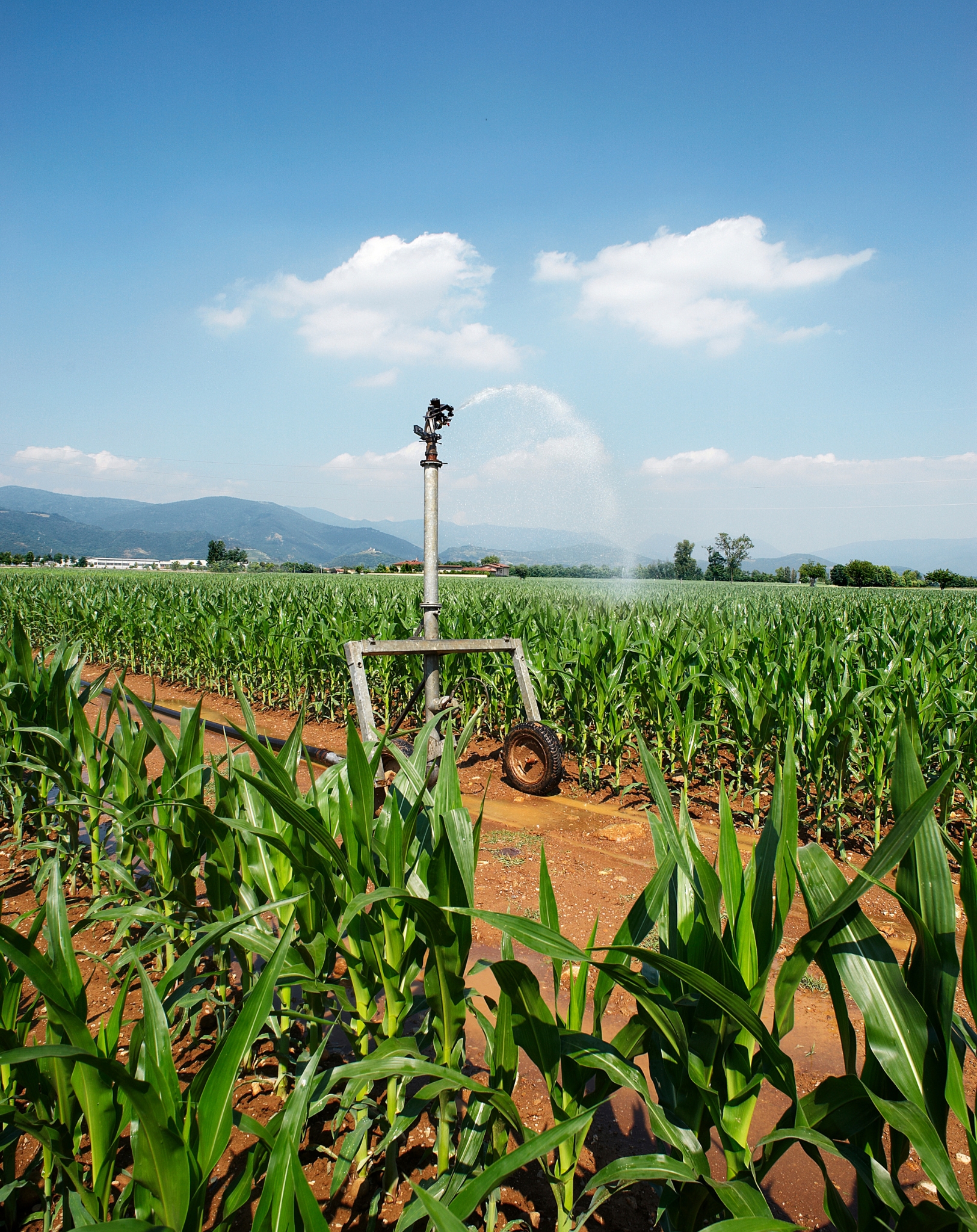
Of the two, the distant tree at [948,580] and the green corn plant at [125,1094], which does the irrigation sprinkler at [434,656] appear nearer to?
the green corn plant at [125,1094]

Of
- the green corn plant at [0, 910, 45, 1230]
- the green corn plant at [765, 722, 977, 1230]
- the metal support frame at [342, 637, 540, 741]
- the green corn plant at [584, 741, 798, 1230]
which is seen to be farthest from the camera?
the metal support frame at [342, 637, 540, 741]

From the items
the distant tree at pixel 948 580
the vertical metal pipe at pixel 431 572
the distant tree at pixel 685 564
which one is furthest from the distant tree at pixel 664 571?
the vertical metal pipe at pixel 431 572

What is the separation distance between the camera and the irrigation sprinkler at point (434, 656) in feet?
13.9

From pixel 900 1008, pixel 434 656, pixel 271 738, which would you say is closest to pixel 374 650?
pixel 434 656

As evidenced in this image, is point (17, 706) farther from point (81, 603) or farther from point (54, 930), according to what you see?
point (81, 603)

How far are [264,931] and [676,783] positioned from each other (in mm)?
4640

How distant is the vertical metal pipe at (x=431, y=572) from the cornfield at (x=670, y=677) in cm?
134

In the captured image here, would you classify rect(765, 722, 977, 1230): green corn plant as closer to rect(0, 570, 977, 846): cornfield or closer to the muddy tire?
rect(0, 570, 977, 846): cornfield

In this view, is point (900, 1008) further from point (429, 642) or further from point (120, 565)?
point (120, 565)

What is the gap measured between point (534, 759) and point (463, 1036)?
156 inches

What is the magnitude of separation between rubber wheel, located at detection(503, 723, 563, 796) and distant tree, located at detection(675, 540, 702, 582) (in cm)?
6273

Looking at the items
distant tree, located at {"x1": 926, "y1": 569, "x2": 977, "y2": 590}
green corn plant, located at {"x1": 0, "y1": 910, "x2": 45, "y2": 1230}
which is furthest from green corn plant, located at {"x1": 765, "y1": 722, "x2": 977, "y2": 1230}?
distant tree, located at {"x1": 926, "y1": 569, "x2": 977, "y2": 590}

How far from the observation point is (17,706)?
360 centimetres

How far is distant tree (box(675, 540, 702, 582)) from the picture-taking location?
69.5 meters
